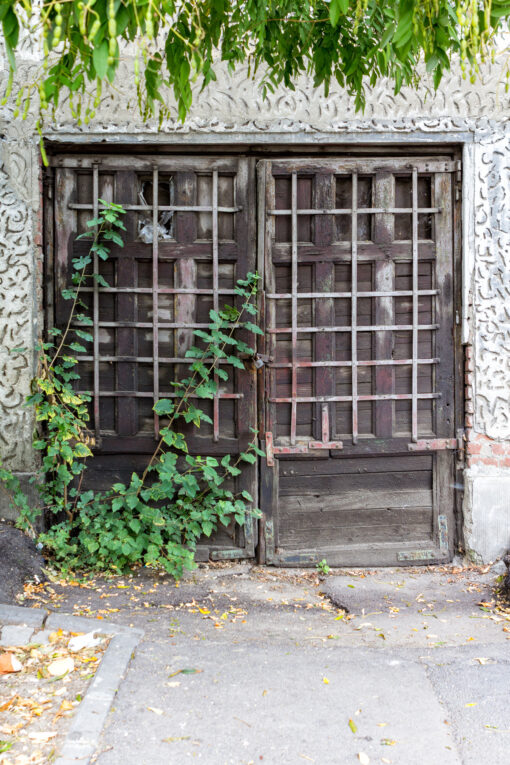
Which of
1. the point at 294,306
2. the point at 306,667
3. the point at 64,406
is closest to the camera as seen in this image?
the point at 306,667

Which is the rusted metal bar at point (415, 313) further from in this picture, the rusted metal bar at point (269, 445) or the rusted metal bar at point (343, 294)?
the rusted metal bar at point (269, 445)

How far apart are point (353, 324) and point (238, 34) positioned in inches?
80.6

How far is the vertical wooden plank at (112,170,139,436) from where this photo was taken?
14.3 ft

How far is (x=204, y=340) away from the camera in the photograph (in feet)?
14.1

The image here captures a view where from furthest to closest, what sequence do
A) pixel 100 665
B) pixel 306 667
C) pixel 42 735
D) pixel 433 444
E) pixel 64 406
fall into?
pixel 433 444
pixel 64 406
pixel 306 667
pixel 100 665
pixel 42 735

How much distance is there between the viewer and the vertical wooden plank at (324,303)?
14.6 feet

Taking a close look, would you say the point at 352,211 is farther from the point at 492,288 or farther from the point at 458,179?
the point at 492,288

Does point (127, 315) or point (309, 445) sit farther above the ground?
point (127, 315)

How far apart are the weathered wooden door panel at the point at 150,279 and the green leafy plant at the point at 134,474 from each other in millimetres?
95

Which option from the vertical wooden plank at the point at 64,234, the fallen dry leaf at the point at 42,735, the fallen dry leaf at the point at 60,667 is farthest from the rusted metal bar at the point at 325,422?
the fallen dry leaf at the point at 42,735

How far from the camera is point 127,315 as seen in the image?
4.39 m

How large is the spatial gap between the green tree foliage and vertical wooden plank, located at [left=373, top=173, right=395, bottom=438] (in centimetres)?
118

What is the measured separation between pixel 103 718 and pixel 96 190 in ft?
10.5

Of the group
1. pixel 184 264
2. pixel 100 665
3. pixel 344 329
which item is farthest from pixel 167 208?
pixel 100 665
